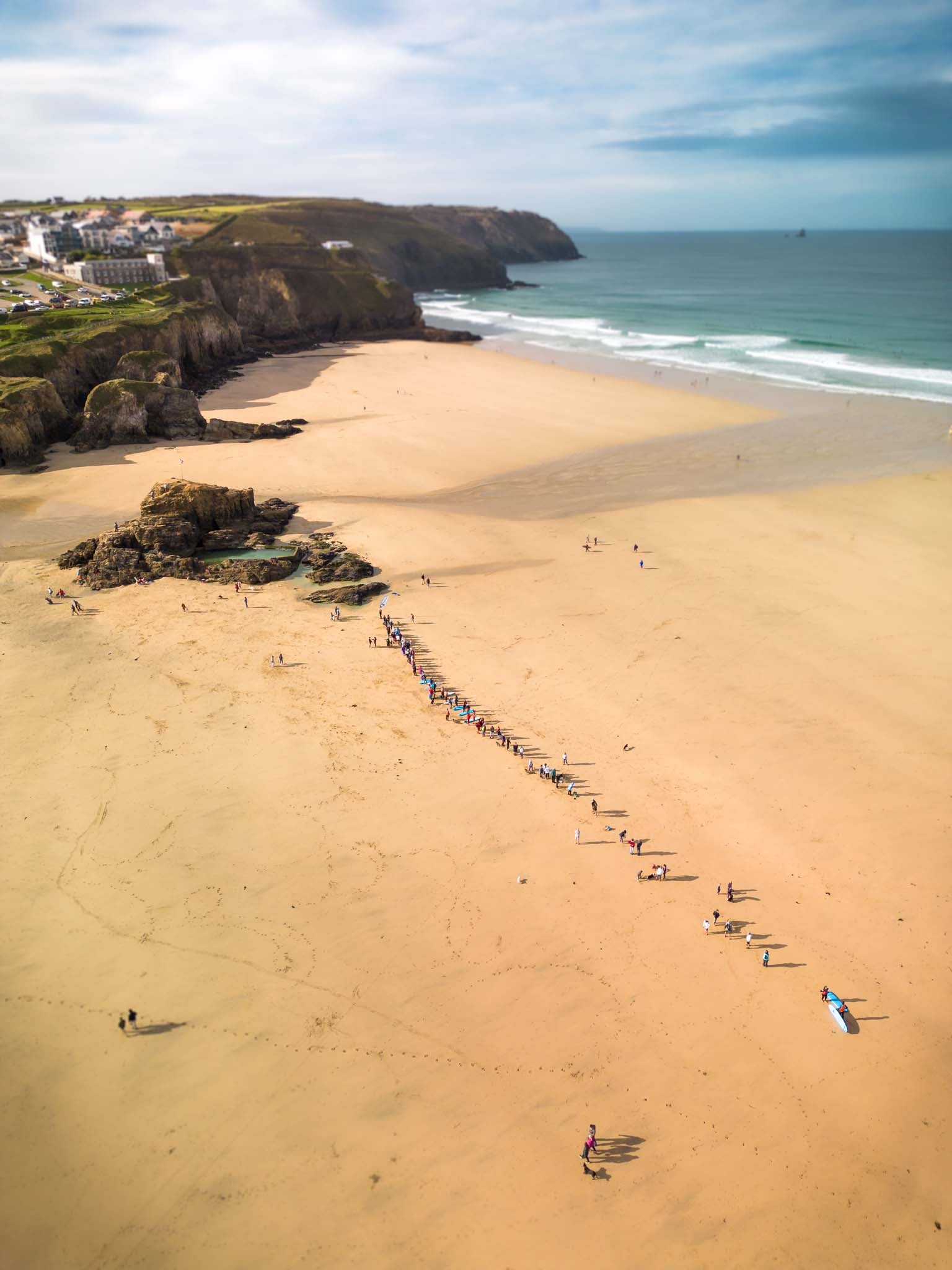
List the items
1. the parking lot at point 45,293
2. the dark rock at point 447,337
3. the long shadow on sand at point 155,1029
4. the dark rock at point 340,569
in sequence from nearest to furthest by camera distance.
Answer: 1. the long shadow on sand at point 155,1029
2. the dark rock at point 340,569
3. the parking lot at point 45,293
4. the dark rock at point 447,337

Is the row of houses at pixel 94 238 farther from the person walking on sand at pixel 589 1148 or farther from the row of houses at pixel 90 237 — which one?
the person walking on sand at pixel 589 1148

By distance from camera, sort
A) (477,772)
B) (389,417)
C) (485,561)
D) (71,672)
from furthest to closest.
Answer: (389,417) → (485,561) → (71,672) → (477,772)

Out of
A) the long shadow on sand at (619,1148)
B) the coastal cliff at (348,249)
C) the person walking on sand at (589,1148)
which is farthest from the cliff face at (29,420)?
the long shadow on sand at (619,1148)

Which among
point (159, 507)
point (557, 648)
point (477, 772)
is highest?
point (159, 507)

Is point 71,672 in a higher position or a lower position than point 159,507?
lower

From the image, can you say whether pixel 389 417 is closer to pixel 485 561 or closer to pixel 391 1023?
pixel 485 561

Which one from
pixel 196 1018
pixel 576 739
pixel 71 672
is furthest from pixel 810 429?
pixel 196 1018

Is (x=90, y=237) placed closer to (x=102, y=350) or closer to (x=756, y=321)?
(x=102, y=350)
